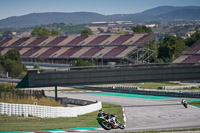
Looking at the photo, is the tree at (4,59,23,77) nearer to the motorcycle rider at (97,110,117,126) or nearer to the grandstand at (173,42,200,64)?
the grandstand at (173,42,200,64)

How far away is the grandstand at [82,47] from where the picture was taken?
122m

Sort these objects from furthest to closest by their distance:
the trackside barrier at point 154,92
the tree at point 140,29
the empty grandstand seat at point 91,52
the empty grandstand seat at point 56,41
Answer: the tree at point 140,29 → the empty grandstand seat at point 56,41 → the empty grandstand seat at point 91,52 → the trackside barrier at point 154,92

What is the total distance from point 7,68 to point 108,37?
148 feet

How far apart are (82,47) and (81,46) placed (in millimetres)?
979

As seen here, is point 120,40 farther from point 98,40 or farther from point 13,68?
point 13,68

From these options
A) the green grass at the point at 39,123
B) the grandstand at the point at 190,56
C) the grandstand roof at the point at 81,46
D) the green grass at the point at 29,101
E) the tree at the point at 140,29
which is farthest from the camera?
the tree at the point at 140,29

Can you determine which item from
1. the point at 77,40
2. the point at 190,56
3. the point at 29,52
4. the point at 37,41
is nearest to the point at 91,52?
the point at 77,40

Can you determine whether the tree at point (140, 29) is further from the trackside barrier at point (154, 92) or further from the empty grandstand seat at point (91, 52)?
the trackside barrier at point (154, 92)

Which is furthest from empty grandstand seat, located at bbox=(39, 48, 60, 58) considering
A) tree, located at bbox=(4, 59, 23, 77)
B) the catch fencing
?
the catch fencing

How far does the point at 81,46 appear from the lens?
13938 cm

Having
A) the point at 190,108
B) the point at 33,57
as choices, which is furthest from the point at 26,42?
the point at 190,108

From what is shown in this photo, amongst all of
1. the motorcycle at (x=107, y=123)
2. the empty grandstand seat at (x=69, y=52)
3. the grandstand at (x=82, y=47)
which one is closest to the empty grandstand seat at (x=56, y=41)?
the grandstand at (x=82, y=47)

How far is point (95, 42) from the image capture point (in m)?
139

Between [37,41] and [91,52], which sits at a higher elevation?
[37,41]
